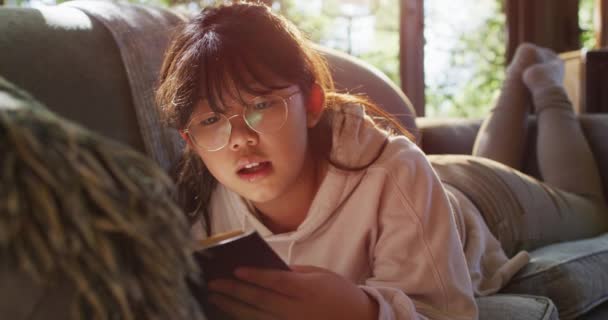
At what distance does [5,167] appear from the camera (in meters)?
0.31

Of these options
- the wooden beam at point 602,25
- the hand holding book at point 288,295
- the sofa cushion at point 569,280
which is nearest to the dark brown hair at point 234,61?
the hand holding book at point 288,295

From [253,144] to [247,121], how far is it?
3cm

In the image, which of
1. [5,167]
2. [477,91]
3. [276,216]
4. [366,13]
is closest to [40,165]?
[5,167]

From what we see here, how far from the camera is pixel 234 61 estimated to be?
871 mm

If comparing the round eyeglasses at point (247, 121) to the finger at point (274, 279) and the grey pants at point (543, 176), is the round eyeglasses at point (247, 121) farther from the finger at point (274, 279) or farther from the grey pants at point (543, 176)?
the grey pants at point (543, 176)

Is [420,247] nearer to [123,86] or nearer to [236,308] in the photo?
[236,308]

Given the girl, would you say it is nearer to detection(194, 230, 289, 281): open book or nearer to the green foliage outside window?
detection(194, 230, 289, 281): open book

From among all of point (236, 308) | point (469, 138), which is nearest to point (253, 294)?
point (236, 308)

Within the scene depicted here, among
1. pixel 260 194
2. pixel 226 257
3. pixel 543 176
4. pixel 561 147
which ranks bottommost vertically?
pixel 543 176

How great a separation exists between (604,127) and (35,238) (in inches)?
77.2

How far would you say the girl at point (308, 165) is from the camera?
876 millimetres

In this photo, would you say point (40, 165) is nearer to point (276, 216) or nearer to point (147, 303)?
point (147, 303)

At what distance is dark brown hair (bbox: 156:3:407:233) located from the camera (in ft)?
2.86

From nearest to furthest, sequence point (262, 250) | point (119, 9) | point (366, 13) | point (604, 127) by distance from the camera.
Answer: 1. point (262, 250)
2. point (119, 9)
3. point (604, 127)
4. point (366, 13)
